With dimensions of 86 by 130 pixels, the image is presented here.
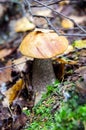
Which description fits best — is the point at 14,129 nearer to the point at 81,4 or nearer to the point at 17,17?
the point at 81,4

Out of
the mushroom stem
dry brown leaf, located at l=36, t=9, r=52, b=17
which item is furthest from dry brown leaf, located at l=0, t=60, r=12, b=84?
dry brown leaf, located at l=36, t=9, r=52, b=17

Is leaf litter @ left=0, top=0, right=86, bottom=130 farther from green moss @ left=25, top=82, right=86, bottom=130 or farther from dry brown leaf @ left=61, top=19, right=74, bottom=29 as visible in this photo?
dry brown leaf @ left=61, top=19, right=74, bottom=29

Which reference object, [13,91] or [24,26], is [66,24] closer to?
[24,26]

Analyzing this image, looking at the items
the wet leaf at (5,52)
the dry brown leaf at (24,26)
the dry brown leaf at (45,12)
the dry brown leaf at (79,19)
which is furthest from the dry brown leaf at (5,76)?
the dry brown leaf at (45,12)

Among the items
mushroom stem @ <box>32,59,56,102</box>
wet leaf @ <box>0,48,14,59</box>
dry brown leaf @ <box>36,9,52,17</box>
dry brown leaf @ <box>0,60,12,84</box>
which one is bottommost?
wet leaf @ <box>0,48,14,59</box>

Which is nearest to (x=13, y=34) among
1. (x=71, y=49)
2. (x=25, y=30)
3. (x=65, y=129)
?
(x=25, y=30)
